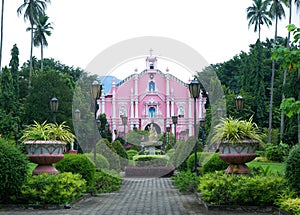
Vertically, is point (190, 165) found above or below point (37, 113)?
below

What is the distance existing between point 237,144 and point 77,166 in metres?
3.99

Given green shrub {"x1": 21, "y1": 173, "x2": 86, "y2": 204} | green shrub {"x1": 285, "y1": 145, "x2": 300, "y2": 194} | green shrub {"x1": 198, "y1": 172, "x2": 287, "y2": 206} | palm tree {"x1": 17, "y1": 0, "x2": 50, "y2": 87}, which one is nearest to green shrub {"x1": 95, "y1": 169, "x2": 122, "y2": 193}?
green shrub {"x1": 21, "y1": 173, "x2": 86, "y2": 204}

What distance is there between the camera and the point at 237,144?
31.2ft

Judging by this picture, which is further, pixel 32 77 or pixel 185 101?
pixel 185 101

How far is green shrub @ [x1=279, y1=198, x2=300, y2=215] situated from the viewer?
21.0ft

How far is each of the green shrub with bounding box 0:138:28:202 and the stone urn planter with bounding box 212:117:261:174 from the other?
4.22 m

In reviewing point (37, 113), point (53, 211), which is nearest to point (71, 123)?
point (37, 113)

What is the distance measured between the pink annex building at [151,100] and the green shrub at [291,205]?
1698 inches

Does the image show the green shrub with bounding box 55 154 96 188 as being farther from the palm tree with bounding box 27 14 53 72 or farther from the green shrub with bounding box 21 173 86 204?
the palm tree with bounding box 27 14 53 72

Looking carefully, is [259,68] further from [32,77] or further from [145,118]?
[32,77]

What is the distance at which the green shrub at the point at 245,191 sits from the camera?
7832 millimetres

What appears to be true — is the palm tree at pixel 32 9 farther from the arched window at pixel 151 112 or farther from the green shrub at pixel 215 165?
the green shrub at pixel 215 165

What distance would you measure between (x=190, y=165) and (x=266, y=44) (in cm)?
4325

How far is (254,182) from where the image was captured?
795 cm
